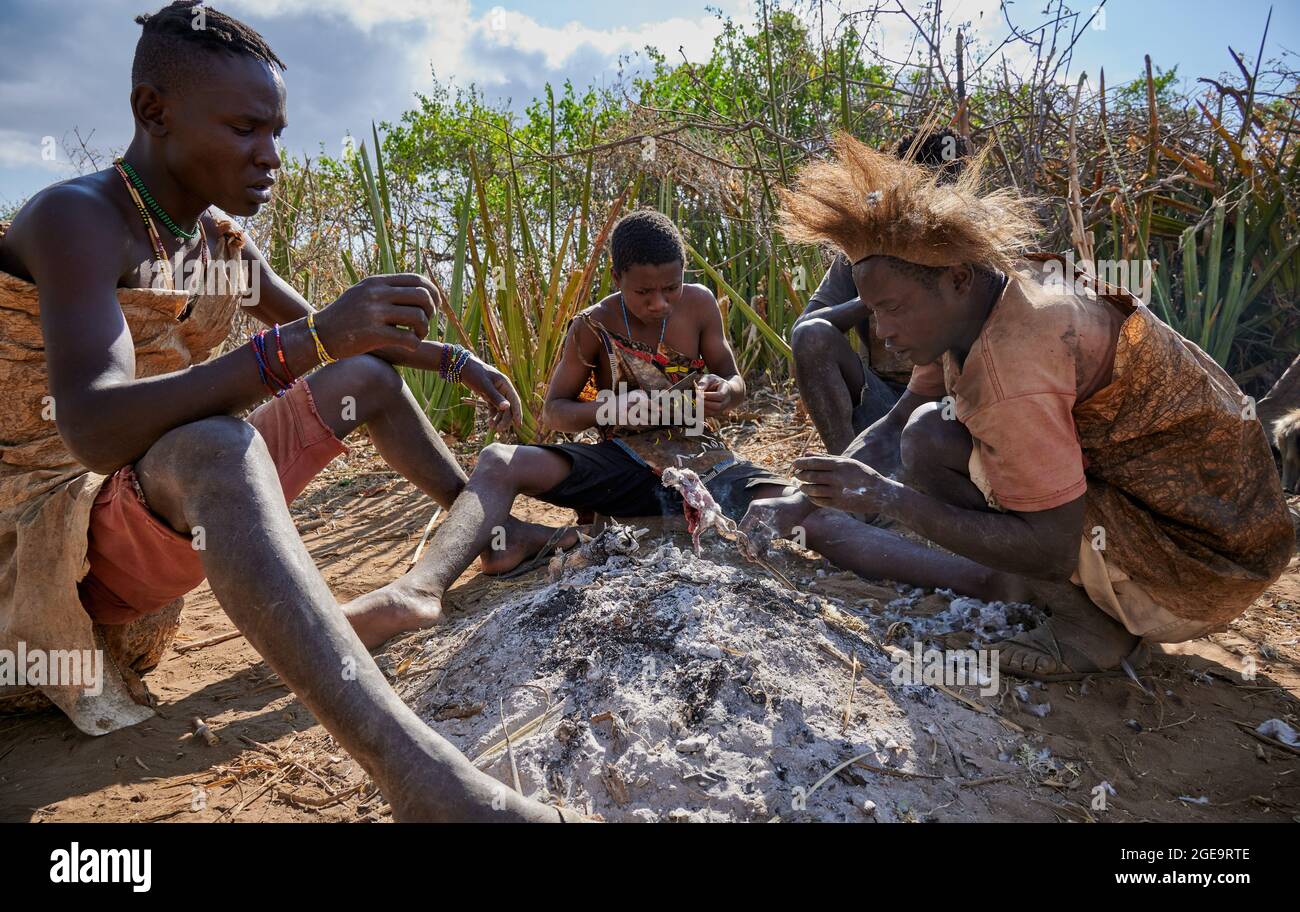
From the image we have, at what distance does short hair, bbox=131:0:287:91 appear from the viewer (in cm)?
192

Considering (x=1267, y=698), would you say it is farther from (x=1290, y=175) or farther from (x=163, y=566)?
(x=1290, y=175)

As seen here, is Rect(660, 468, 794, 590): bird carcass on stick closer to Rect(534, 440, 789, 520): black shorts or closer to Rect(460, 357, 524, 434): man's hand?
Rect(534, 440, 789, 520): black shorts

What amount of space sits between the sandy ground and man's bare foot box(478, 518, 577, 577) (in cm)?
41

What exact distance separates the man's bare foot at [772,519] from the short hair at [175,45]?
1930 mm

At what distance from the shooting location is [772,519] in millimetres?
2867

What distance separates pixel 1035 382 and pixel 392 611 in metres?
1.72

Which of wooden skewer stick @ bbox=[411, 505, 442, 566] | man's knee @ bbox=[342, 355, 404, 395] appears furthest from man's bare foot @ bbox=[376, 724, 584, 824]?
wooden skewer stick @ bbox=[411, 505, 442, 566]

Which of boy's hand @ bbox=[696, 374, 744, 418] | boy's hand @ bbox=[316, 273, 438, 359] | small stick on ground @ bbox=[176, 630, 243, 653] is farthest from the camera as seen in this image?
boy's hand @ bbox=[696, 374, 744, 418]

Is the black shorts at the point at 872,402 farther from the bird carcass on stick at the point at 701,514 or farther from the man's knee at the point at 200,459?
the man's knee at the point at 200,459

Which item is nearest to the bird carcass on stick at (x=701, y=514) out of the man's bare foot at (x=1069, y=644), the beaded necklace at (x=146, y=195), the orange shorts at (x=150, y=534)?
the man's bare foot at (x=1069, y=644)

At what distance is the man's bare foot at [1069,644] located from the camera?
2205mm

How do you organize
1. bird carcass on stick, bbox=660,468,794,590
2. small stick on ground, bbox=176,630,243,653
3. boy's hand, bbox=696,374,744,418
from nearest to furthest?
small stick on ground, bbox=176,630,243,653 → bird carcass on stick, bbox=660,468,794,590 → boy's hand, bbox=696,374,744,418
